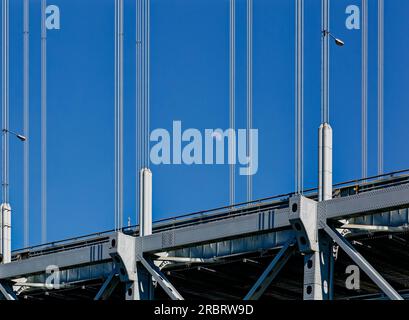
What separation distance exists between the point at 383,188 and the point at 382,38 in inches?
683

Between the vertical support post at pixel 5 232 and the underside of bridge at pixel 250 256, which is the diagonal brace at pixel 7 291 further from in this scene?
the vertical support post at pixel 5 232

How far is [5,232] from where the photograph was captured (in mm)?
72188

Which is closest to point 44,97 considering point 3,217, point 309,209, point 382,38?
point 3,217

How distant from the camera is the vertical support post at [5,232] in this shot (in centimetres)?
7175

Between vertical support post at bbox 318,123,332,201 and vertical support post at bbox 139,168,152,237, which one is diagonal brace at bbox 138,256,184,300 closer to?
vertical support post at bbox 139,168,152,237

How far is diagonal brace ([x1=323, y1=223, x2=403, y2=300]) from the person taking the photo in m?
48.3

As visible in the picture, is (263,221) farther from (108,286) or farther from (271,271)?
(108,286)

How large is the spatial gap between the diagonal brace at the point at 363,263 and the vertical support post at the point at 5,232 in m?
24.9

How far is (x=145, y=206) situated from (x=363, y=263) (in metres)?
15.1

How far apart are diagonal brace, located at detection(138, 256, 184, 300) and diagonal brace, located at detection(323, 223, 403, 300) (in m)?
8.36

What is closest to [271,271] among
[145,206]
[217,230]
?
[217,230]

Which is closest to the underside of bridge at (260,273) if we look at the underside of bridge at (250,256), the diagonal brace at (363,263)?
the underside of bridge at (250,256)

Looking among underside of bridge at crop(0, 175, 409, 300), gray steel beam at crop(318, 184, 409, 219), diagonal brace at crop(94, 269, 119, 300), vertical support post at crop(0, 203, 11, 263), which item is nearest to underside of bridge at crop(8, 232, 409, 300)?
underside of bridge at crop(0, 175, 409, 300)
